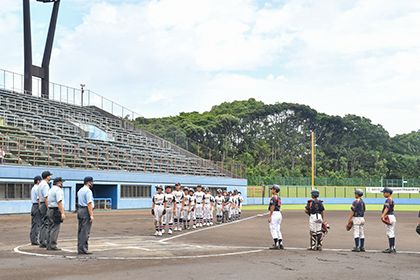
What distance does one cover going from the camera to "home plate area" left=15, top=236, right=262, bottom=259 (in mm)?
12977

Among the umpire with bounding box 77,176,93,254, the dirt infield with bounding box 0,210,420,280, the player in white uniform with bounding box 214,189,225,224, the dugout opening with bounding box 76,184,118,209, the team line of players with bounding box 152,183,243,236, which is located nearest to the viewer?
the dirt infield with bounding box 0,210,420,280

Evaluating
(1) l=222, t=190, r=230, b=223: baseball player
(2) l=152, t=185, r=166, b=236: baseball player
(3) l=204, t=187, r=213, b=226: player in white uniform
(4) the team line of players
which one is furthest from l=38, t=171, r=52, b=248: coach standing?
(1) l=222, t=190, r=230, b=223: baseball player

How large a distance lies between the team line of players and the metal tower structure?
28346 mm

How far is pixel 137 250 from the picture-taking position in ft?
46.2

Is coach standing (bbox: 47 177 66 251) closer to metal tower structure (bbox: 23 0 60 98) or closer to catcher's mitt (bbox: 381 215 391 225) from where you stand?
catcher's mitt (bbox: 381 215 391 225)

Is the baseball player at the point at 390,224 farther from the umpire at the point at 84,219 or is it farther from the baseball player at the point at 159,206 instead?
the umpire at the point at 84,219

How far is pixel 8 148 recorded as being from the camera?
32.1 m

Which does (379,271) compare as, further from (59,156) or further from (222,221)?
(59,156)

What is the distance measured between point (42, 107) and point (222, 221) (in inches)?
1022

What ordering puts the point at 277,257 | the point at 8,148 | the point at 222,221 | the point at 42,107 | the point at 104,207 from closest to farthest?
the point at 277,257 < the point at 222,221 < the point at 8,148 < the point at 104,207 < the point at 42,107

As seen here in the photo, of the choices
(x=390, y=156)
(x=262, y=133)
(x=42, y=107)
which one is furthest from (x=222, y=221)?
(x=390, y=156)

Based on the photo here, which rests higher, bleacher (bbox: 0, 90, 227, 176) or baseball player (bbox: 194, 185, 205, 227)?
bleacher (bbox: 0, 90, 227, 176)

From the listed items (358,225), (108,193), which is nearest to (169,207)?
(358,225)

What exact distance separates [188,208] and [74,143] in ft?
64.8
